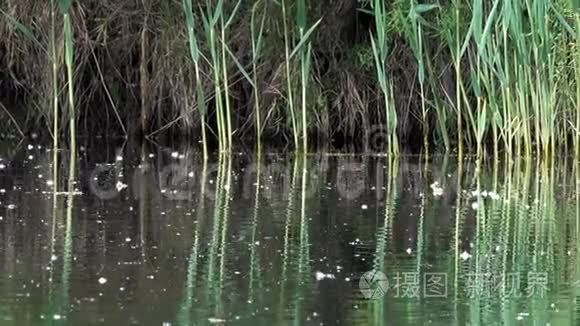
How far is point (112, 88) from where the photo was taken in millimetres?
13945

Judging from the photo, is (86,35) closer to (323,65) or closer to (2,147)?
(2,147)

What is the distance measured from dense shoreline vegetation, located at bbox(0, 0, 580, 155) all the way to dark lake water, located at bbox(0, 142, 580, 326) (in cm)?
100

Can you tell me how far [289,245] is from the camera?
7.08m

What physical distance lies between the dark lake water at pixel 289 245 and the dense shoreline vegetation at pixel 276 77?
100 centimetres

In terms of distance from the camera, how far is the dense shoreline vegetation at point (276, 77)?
465 inches

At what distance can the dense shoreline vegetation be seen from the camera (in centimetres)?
1182

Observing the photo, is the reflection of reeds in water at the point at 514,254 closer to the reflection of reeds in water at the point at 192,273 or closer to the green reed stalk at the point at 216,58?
the reflection of reeds in water at the point at 192,273

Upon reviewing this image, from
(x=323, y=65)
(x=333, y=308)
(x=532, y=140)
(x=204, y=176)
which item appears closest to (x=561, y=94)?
(x=532, y=140)

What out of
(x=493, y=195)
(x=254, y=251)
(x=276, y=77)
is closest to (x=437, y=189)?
(x=493, y=195)

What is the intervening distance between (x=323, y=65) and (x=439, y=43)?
130 centimetres

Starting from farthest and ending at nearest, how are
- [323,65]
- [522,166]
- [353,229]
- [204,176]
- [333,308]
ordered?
[323,65] < [522,166] < [204,176] < [353,229] < [333,308]

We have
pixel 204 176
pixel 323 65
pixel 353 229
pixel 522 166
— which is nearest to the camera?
pixel 353 229

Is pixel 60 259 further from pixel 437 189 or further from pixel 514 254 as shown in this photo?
pixel 437 189

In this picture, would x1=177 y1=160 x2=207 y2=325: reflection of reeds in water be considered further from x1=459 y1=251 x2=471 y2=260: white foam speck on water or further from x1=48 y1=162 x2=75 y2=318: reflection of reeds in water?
x1=459 y1=251 x2=471 y2=260: white foam speck on water
